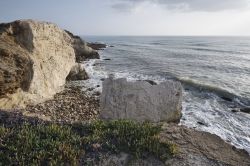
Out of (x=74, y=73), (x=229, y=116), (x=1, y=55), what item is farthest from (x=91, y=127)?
(x=74, y=73)

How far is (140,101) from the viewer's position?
15.6m

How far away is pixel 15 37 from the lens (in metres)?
19.9

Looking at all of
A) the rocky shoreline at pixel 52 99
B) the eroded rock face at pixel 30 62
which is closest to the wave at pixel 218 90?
the rocky shoreline at pixel 52 99

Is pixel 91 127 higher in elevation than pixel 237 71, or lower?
higher

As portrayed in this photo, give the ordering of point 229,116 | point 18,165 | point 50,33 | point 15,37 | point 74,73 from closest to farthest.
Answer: point 18,165 < point 15,37 < point 229,116 < point 50,33 < point 74,73

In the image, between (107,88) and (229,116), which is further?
(229,116)

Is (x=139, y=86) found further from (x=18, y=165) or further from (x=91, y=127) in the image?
(x=18, y=165)

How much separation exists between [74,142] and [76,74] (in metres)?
23.5

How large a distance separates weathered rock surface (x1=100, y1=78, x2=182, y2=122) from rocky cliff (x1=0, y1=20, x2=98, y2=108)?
548 cm

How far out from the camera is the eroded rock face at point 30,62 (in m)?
16.8

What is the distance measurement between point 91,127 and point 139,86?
22.2 feet

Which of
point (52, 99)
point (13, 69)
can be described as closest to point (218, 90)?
point (52, 99)

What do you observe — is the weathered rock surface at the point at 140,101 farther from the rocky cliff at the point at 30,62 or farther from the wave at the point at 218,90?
the wave at the point at 218,90

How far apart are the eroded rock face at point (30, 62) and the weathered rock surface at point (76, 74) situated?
403cm
